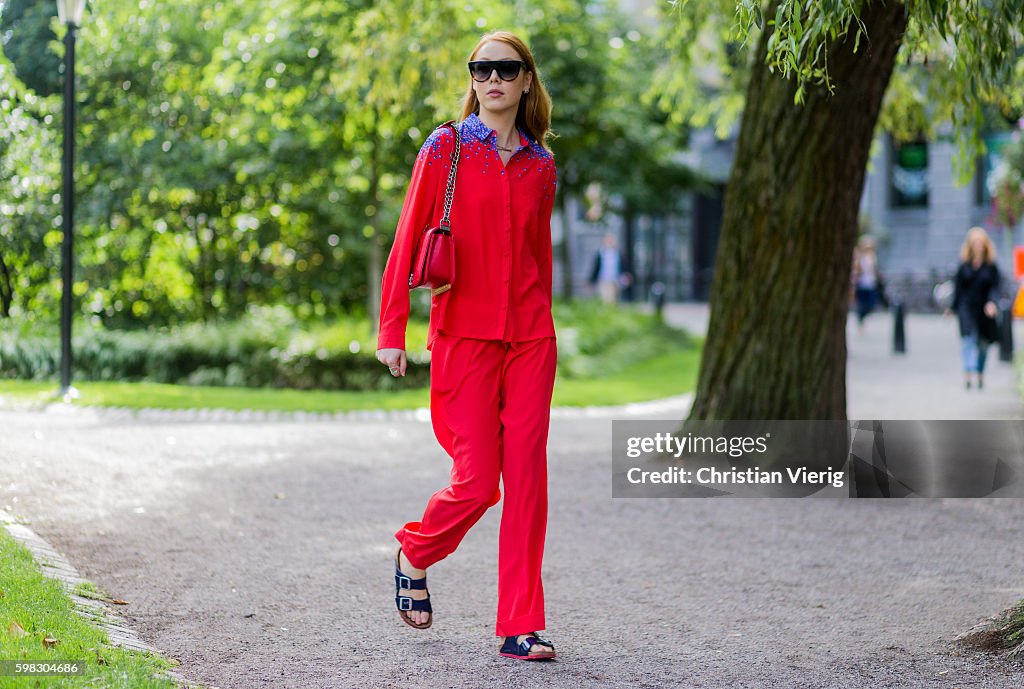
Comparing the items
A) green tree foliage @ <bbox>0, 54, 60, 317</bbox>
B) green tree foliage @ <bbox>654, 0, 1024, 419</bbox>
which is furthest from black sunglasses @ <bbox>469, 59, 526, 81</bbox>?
green tree foliage @ <bbox>0, 54, 60, 317</bbox>

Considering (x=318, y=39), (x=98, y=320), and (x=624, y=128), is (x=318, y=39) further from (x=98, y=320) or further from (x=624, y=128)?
(x=624, y=128)

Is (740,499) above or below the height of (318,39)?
below

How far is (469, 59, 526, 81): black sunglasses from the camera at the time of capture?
417 centimetres

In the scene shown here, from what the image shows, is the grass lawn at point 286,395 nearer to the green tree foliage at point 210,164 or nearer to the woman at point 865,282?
the green tree foliage at point 210,164

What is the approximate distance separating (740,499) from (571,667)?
371cm

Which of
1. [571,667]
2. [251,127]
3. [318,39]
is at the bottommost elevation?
[571,667]

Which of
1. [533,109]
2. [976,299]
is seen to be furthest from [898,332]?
[533,109]

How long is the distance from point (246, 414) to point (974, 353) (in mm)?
7719

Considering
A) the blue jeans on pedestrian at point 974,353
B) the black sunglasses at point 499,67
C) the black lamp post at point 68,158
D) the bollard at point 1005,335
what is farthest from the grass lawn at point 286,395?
the black sunglasses at point 499,67

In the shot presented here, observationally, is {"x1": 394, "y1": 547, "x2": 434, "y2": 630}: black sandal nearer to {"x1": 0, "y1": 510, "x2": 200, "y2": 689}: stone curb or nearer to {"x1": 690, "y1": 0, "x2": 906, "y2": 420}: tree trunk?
{"x1": 0, "y1": 510, "x2": 200, "y2": 689}: stone curb

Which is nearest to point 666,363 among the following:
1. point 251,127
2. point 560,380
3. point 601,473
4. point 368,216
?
point 560,380

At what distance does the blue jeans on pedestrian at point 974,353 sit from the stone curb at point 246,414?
3.52m

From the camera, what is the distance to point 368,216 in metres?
16.5

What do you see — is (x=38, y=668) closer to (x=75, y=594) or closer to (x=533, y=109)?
(x=75, y=594)
